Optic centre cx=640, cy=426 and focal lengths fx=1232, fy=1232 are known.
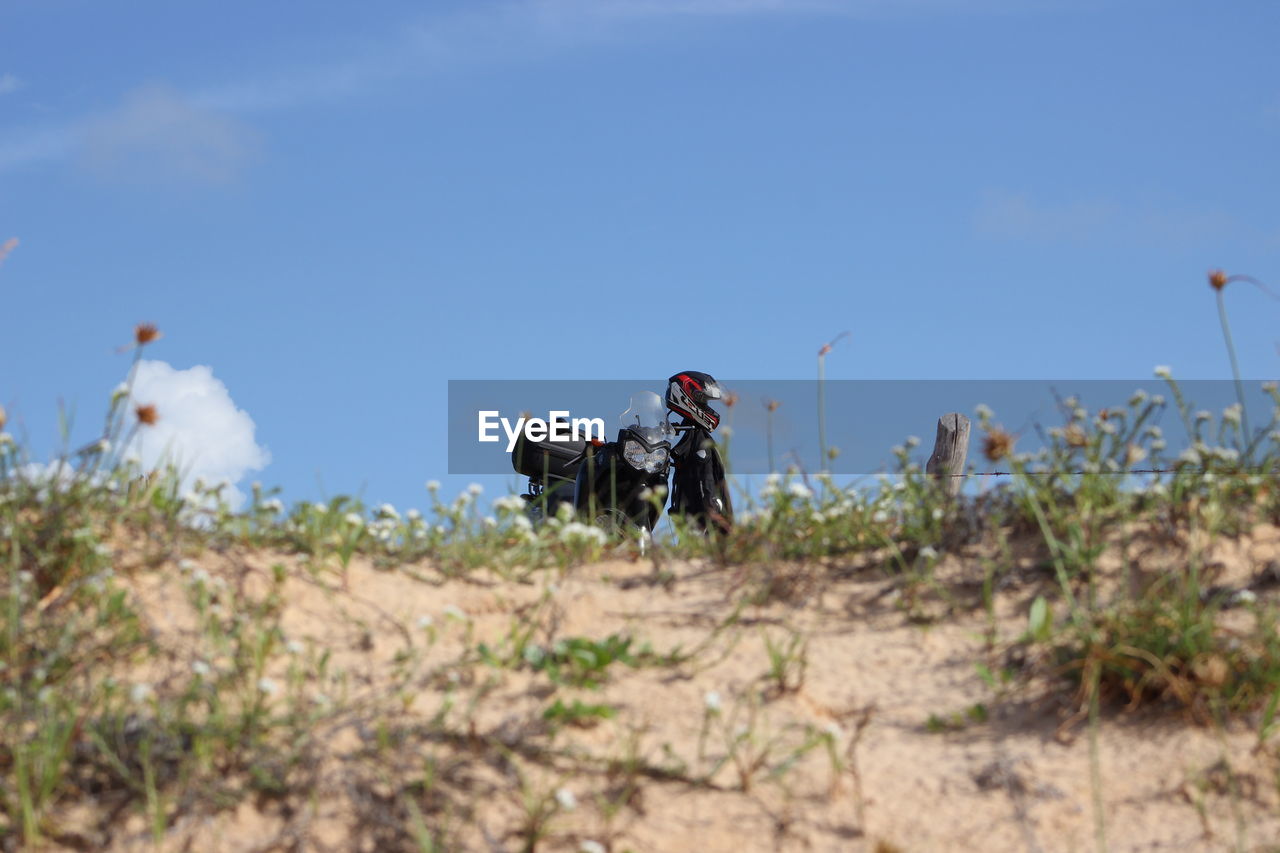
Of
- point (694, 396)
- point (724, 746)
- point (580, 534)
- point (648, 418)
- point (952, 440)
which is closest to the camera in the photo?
point (724, 746)

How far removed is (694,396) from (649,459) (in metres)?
1.11

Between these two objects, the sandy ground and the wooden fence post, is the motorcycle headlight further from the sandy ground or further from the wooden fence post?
the sandy ground

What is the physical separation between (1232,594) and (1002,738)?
3.82 ft

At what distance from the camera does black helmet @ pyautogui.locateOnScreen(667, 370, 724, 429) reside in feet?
38.9

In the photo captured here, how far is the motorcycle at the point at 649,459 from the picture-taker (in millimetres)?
11023

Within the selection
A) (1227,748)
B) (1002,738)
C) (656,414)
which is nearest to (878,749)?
(1002,738)

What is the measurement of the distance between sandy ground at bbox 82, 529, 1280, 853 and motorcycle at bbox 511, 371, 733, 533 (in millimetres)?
5945

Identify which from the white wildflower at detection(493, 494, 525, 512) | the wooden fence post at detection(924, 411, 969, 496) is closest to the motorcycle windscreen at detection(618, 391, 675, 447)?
the wooden fence post at detection(924, 411, 969, 496)

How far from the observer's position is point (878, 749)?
155 inches

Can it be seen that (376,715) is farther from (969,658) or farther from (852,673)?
(969,658)

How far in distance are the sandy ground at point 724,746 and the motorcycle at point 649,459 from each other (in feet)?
19.5

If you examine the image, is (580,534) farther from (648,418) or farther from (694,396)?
(694,396)

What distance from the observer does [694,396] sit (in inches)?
466

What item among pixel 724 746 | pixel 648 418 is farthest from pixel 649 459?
pixel 724 746
